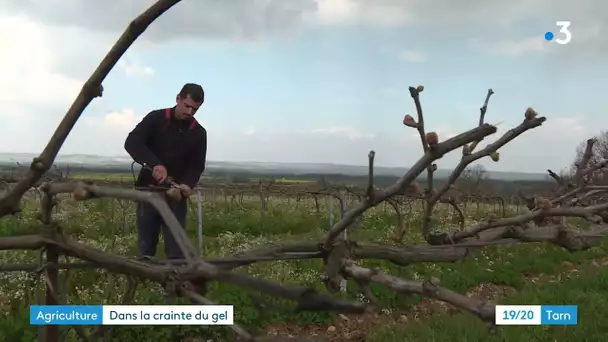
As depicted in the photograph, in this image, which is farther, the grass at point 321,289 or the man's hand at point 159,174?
the grass at point 321,289

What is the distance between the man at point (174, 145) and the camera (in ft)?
12.3

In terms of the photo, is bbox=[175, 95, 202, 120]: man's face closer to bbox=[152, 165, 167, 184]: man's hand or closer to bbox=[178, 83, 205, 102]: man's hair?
bbox=[178, 83, 205, 102]: man's hair

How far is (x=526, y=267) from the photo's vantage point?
9398 mm

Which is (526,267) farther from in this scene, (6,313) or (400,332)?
(6,313)

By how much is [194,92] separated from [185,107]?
18 cm

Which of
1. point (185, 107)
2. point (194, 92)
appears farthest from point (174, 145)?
point (194, 92)

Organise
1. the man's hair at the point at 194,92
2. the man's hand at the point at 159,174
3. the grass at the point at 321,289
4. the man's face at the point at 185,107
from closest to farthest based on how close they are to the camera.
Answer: the man's hand at the point at 159,174, the man's hair at the point at 194,92, the man's face at the point at 185,107, the grass at the point at 321,289

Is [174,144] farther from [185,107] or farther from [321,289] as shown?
[321,289]

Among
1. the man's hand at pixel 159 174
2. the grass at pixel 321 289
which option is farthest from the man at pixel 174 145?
the man's hand at pixel 159 174

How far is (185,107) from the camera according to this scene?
3797mm
